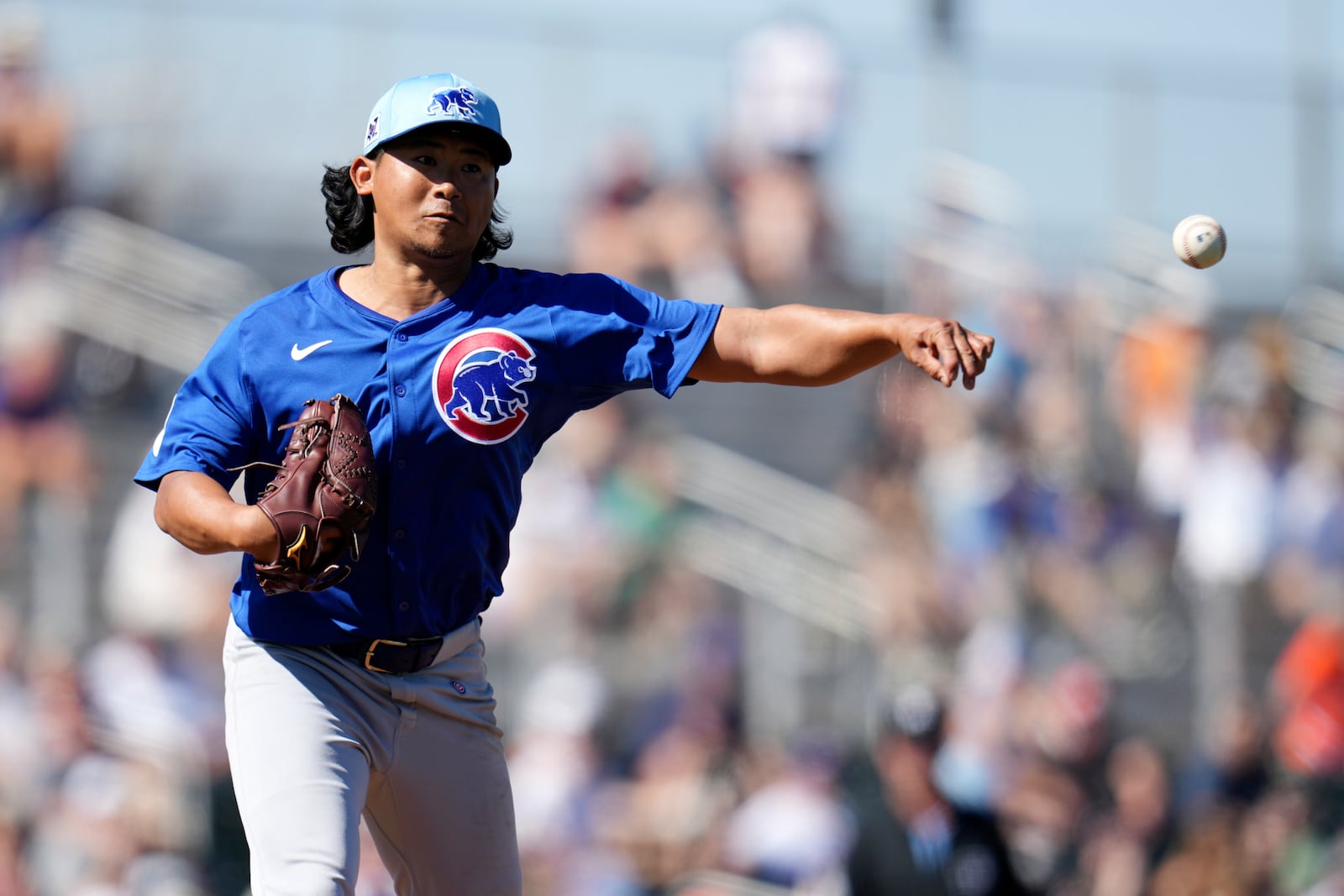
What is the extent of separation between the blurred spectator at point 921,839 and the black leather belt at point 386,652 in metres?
4.55

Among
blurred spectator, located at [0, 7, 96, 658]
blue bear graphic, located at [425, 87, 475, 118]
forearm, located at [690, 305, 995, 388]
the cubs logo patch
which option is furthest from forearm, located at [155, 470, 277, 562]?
blurred spectator, located at [0, 7, 96, 658]

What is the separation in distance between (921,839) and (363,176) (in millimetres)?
4970

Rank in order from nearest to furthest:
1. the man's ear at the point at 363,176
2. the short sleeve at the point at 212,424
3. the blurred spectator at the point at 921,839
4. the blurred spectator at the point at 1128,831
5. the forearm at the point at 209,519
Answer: the forearm at the point at 209,519 < the short sleeve at the point at 212,424 < the man's ear at the point at 363,176 < the blurred spectator at the point at 921,839 < the blurred spectator at the point at 1128,831

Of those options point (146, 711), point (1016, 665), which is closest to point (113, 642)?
point (146, 711)

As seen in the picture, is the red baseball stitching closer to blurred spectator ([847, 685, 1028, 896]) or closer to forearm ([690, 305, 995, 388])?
forearm ([690, 305, 995, 388])

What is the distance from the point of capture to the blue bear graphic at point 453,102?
3.66 meters

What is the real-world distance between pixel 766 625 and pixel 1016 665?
1.48 meters

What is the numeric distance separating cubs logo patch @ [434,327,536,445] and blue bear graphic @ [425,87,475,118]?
49 centimetres

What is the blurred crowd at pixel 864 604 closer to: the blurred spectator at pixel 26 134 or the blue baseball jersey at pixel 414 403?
the blurred spectator at pixel 26 134

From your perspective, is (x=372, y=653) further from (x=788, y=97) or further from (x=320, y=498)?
(x=788, y=97)

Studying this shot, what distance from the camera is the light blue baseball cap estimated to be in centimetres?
366

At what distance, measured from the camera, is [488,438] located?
3.71 m

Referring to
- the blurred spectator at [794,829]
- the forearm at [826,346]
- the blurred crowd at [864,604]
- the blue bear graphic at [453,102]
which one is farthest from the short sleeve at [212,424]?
the blurred spectator at [794,829]

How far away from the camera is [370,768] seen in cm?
369
